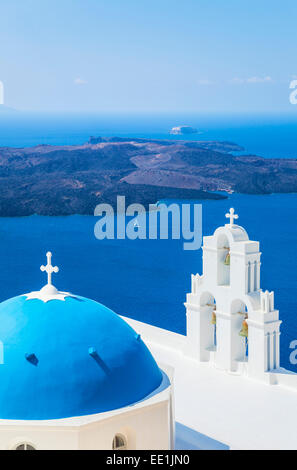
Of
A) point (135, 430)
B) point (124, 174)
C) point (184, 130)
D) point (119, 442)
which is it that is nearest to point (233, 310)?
point (135, 430)

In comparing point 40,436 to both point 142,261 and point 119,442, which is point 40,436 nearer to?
point 119,442

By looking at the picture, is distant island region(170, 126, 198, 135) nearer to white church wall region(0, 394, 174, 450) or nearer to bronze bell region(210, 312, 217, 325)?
bronze bell region(210, 312, 217, 325)

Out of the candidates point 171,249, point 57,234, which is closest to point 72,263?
point 171,249

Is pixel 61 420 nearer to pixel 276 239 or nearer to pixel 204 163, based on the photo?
pixel 276 239

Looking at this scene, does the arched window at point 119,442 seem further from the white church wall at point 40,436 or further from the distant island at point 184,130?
the distant island at point 184,130

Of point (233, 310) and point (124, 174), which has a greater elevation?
point (124, 174)

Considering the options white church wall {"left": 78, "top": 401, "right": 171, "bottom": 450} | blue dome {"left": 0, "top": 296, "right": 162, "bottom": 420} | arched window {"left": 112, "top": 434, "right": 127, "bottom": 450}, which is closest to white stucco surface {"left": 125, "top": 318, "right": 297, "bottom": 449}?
white church wall {"left": 78, "top": 401, "right": 171, "bottom": 450}
